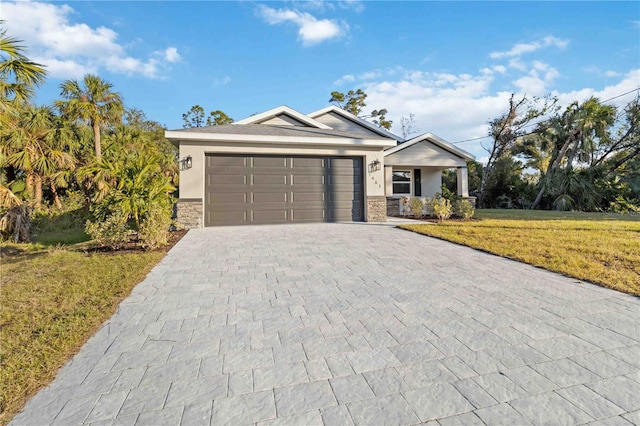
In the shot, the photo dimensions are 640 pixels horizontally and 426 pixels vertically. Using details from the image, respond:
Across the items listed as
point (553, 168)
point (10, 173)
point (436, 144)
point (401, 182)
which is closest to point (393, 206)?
point (401, 182)

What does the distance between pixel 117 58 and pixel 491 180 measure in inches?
881

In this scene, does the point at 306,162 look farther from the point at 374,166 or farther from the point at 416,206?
the point at 416,206

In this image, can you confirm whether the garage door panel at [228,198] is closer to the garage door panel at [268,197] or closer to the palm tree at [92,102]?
the garage door panel at [268,197]

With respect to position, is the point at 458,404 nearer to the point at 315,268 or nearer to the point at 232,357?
the point at 232,357

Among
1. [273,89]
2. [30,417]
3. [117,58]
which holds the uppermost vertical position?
[273,89]

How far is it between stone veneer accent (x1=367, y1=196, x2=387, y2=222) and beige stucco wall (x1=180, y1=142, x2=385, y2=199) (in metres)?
0.19

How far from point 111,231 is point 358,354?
5.99m

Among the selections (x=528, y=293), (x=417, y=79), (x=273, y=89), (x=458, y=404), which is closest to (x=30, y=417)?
(x=458, y=404)

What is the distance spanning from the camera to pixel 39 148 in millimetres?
11609

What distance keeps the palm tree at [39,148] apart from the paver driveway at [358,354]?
38.5 ft

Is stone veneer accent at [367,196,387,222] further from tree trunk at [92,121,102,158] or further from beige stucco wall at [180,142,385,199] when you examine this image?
tree trunk at [92,121,102,158]

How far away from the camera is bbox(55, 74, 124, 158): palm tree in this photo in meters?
12.1

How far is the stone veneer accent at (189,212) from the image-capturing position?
8961mm

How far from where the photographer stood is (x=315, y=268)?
453 cm
